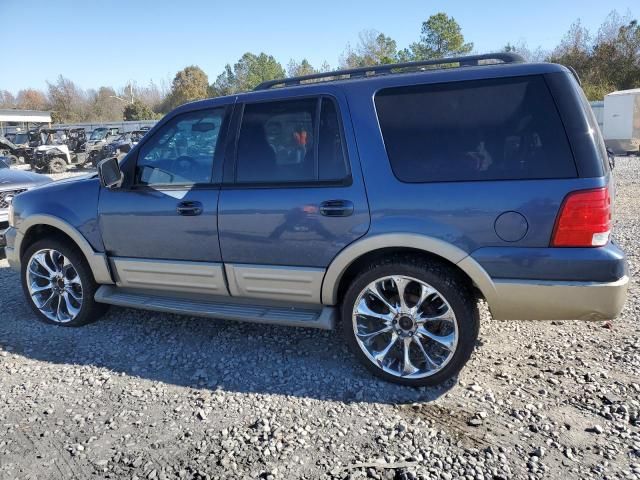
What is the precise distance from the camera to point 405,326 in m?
3.12

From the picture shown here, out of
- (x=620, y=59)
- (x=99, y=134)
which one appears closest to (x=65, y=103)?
(x=99, y=134)

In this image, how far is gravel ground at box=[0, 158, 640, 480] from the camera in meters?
2.47

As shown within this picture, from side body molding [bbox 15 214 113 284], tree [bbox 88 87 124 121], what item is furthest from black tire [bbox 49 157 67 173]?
tree [bbox 88 87 124 121]

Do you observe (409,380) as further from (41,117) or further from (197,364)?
(41,117)

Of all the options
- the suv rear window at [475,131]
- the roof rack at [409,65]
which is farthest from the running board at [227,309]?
the roof rack at [409,65]

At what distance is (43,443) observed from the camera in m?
2.71

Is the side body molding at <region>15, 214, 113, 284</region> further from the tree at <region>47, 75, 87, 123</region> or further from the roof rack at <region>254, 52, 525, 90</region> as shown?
the tree at <region>47, 75, 87, 123</region>

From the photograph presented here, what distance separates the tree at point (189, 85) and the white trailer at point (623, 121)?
5059cm

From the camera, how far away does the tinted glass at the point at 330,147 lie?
10.3 feet

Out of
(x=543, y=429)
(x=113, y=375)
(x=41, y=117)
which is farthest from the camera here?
(x=41, y=117)

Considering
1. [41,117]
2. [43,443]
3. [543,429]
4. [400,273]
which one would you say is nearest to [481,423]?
[543,429]

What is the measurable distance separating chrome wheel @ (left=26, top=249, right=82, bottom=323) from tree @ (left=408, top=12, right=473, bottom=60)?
39.0 meters

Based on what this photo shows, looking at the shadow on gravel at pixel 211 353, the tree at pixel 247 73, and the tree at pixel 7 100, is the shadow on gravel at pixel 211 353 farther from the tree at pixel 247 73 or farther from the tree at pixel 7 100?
the tree at pixel 7 100

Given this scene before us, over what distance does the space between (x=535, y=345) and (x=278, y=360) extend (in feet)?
6.33
